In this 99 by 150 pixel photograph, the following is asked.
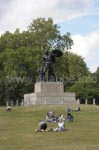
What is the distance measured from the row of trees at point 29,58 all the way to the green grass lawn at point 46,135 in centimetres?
4182

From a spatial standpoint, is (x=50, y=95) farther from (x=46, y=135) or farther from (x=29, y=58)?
(x=46, y=135)

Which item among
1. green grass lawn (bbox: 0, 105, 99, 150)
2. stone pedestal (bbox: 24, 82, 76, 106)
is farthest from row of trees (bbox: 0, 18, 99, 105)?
green grass lawn (bbox: 0, 105, 99, 150)

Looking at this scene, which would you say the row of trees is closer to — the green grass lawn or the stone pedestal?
the stone pedestal

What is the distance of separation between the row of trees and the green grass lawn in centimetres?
4182

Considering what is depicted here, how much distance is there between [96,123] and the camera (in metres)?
31.9

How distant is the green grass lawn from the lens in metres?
19.8

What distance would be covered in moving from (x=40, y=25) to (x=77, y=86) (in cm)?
1251

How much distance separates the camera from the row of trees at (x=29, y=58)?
79.2m

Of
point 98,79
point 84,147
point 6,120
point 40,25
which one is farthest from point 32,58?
point 84,147

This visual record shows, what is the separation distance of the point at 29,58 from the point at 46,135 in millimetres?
53775

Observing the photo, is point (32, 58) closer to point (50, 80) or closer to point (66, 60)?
point (66, 60)

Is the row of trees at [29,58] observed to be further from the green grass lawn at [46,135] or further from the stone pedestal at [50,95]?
the green grass lawn at [46,135]

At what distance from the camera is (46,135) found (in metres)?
24.5

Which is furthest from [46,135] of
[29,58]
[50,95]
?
[29,58]
